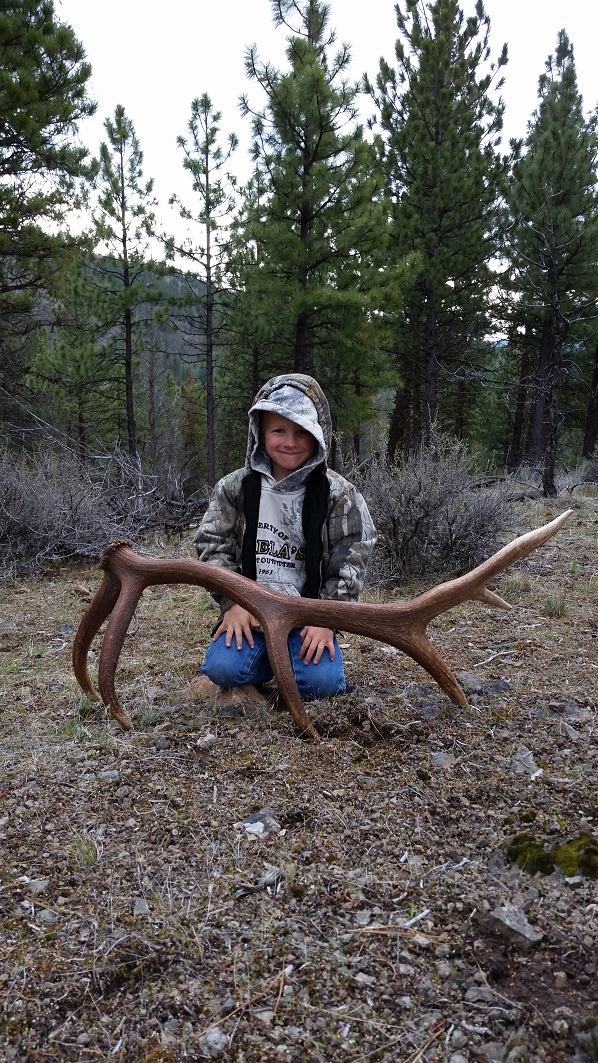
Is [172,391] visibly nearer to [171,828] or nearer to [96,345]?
[96,345]

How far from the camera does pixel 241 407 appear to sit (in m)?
21.4

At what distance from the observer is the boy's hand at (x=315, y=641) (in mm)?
2748

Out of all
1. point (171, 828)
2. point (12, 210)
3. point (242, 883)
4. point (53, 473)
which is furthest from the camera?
point (12, 210)

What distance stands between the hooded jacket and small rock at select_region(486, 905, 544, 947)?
143cm

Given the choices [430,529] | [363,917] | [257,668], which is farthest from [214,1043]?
[430,529]

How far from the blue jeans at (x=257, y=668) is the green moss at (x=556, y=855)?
1167 mm

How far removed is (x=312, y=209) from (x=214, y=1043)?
38.8 feet

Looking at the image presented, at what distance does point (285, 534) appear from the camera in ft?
9.78

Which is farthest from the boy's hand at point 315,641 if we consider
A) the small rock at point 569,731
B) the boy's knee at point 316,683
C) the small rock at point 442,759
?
the small rock at point 569,731

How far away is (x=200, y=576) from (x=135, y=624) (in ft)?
6.92

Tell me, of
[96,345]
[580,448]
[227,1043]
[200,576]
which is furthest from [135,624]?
[580,448]

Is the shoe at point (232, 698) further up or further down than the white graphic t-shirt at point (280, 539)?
further down

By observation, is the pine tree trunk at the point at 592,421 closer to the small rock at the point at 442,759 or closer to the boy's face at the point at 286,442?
the boy's face at the point at 286,442

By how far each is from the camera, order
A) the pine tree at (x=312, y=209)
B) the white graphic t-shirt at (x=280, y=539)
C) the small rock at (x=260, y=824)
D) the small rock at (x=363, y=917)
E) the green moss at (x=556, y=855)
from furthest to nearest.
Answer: the pine tree at (x=312, y=209) → the white graphic t-shirt at (x=280, y=539) → the small rock at (x=260, y=824) → the green moss at (x=556, y=855) → the small rock at (x=363, y=917)
